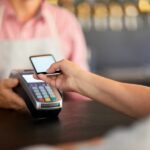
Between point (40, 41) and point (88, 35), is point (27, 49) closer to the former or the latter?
point (40, 41)

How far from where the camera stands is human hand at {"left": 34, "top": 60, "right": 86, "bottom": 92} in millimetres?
839

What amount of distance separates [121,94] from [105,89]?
1.3 inches

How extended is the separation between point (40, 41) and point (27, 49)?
6 cm

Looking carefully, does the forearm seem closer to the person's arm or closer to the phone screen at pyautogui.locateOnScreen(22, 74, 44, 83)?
the person's arm

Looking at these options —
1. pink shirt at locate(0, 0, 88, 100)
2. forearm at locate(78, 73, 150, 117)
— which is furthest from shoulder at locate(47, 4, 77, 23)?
forearm at locate(78, 73, 150, 117)

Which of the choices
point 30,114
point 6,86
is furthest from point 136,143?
point 6,86

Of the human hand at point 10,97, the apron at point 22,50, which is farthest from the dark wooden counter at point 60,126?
the apron at point 22,50

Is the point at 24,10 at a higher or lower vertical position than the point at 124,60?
higher

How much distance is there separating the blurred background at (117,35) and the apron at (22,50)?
0.21 meters

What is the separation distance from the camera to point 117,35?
1849mm

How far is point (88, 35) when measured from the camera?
1.79m

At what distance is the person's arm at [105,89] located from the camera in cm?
74

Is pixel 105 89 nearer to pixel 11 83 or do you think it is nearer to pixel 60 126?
pixel 60 126

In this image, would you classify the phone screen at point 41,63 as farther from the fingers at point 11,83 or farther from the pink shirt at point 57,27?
the pink shirt at point 57,27
